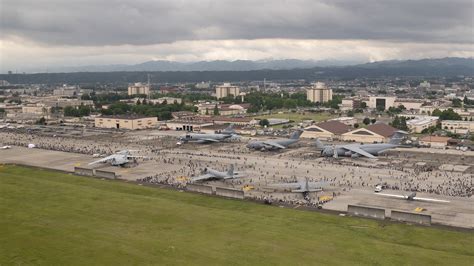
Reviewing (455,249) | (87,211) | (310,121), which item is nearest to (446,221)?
(455,249)

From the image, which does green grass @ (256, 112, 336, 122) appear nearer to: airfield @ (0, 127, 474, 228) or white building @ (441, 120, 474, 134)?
white building @ (441, 120, 474, 134)

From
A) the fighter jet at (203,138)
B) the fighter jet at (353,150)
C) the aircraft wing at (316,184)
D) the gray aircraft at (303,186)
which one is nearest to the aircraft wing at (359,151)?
the fighter jet at (353,150)

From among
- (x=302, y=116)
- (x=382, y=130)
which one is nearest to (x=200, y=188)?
(x=382, y=130)

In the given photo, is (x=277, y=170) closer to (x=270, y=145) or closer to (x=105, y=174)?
(x=270, y=145)

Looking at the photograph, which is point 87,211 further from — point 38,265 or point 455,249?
point 455,249

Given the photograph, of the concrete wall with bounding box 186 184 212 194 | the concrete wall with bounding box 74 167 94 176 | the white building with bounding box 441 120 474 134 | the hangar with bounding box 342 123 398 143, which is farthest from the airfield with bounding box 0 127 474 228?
the white building with bounding box 441 120 474 134

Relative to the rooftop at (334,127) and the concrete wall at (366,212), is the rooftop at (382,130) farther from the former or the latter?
the concrete wall at (366,212)
